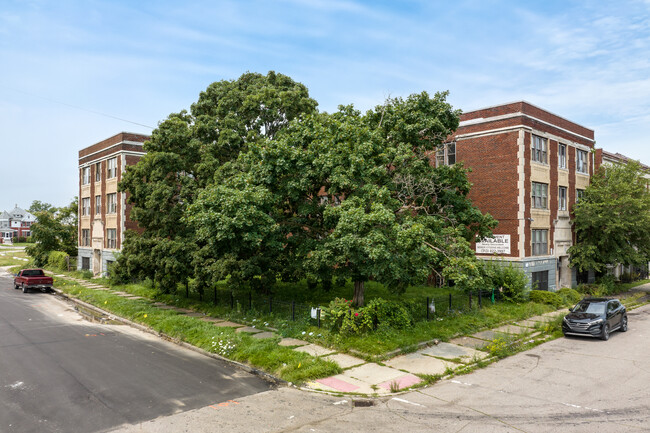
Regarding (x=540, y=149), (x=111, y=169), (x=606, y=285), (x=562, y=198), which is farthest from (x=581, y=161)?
(x=111, y=169)

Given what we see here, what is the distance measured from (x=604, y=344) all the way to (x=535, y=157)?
14102 mm

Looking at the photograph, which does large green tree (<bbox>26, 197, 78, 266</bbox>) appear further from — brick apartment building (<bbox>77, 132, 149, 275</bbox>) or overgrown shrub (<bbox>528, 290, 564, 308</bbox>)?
overgrown shrub (<bbox>528, 290, 564, 308</bbox>)

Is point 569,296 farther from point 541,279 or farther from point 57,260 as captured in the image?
point 57,260

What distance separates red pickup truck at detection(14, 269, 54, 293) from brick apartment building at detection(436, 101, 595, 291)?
101ft

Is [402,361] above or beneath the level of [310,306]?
beneath

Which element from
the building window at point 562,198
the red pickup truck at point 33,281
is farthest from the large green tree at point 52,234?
the building window at point 562,198

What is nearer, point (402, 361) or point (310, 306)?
point (402, 361)

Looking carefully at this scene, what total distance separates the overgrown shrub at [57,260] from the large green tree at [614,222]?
45.9 m

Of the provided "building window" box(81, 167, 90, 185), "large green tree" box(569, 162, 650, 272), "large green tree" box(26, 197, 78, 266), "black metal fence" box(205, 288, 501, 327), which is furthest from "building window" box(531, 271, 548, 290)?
"large green tree" box(26, 197, 78, 266)

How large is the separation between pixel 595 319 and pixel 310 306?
11702mm

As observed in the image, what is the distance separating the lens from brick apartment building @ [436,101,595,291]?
2583cm

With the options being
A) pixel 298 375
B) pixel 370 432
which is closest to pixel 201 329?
pixel 298 375

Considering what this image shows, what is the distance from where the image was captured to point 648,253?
1176 inches

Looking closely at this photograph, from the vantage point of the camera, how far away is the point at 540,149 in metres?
27.5
